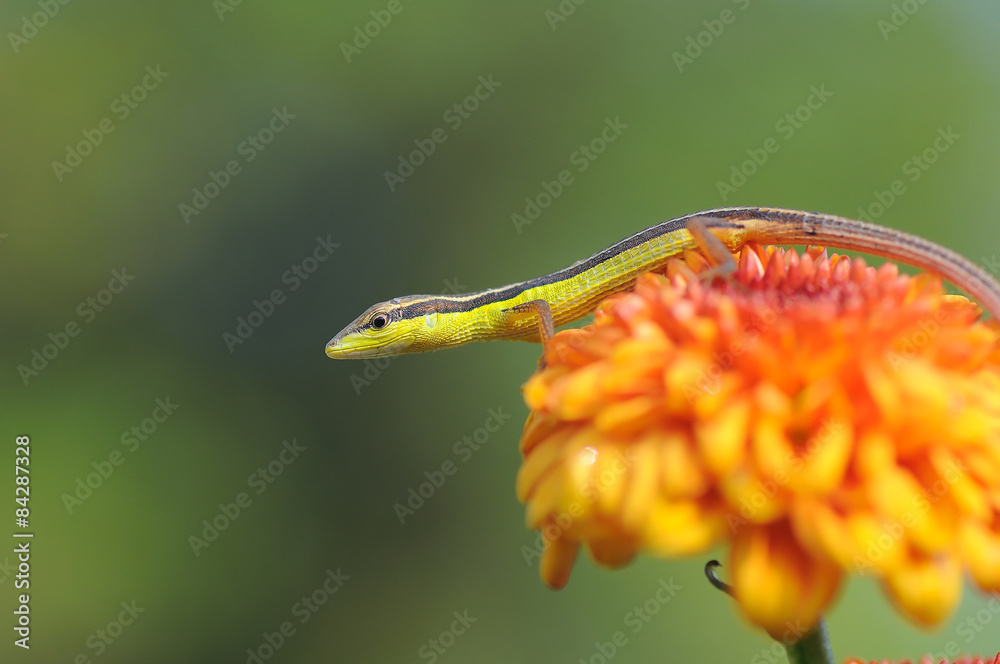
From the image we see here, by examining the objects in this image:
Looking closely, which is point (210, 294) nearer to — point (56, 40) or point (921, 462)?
point (56, 40)

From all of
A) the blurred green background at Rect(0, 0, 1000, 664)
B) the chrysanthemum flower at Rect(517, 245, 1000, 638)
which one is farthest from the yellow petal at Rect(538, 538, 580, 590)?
the blurred green background at Rect(0, 0, 1000, 664)

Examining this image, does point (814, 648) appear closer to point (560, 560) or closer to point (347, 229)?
point (560, 560)

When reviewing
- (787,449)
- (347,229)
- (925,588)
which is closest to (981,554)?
(925,588)

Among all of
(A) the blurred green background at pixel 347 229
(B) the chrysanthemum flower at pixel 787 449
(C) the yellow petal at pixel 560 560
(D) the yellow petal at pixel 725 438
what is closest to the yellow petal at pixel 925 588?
(B) the chrysanthemum flower at pixel 787 449

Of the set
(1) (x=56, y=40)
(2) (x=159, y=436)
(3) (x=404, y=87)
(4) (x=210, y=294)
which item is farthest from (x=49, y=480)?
(3) (x=404, y=87)

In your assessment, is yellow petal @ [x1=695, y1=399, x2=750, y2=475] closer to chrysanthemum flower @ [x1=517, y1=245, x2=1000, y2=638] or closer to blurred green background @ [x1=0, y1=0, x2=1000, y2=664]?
chrysanthemum flower @ [x1=517, y1=245, x2=1000, y2=638]

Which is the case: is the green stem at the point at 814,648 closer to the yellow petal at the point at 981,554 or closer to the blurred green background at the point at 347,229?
the yellow petal at the point at 981,554
